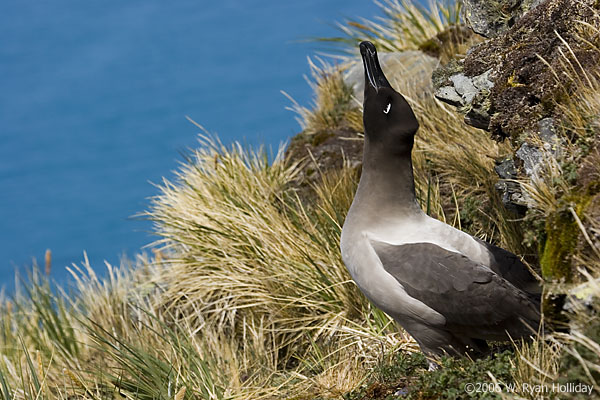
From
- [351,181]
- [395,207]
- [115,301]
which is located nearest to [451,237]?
[395,207]

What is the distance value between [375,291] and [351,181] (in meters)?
2.58

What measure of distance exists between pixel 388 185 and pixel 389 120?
0.30 metres

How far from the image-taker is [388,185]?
3.63m

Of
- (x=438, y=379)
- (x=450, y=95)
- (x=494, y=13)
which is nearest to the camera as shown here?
(x=438, y=379)

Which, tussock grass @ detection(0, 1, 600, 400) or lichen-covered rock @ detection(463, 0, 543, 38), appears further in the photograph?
lichen-covered rock @ detection(463, 0, 543, 38)

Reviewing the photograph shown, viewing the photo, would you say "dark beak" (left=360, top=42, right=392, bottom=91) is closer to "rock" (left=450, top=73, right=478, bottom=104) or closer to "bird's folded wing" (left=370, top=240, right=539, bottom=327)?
"rock" (left=450, top=73, right=478, bottom=104)

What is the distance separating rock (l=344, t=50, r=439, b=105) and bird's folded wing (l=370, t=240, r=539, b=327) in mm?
3852

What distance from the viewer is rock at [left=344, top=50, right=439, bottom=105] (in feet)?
24.1

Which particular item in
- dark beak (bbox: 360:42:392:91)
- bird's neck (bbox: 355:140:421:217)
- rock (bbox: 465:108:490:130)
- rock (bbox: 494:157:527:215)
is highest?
dark beak (bbox: 360:42:392:91)

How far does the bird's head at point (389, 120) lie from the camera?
3611 millimetres

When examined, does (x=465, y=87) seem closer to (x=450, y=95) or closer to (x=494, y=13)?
(x=450, y=95)

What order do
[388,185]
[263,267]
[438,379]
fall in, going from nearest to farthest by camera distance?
[438,379], [388,185], [263,267]

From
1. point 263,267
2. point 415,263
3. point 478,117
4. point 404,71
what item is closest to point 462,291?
point 415,263

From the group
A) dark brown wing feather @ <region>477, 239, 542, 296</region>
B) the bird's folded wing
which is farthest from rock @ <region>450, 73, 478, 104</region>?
the bird's folded wing
